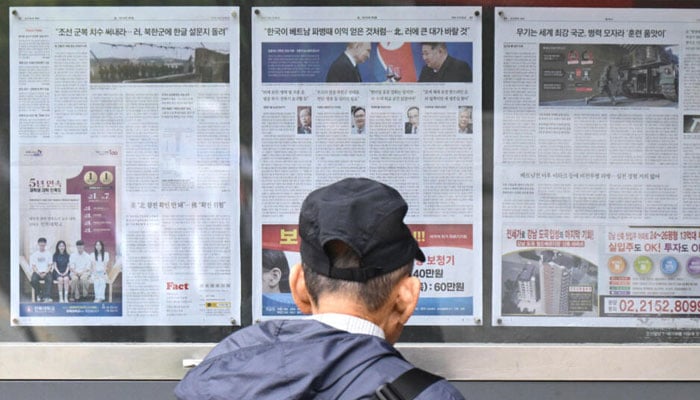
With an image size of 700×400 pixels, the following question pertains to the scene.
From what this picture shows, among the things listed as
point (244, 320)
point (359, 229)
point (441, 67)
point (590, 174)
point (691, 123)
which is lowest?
point (244, 320)

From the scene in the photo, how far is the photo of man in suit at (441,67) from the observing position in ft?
9.59

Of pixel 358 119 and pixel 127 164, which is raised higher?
pixel 358 119

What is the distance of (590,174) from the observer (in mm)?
2916

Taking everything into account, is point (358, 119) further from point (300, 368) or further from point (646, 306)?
point (300, 368)

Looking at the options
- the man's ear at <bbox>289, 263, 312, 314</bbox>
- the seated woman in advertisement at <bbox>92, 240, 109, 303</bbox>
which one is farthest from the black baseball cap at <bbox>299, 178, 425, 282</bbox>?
the seated woman in advertisement at <bbox>92, 240, 109, 303</bbox>

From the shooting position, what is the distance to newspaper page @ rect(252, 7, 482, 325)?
292cm

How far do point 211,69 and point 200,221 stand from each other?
569 mm

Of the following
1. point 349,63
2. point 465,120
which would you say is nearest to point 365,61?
point 349,63

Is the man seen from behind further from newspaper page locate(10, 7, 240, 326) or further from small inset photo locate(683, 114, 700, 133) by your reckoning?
small inset photo locate(683, 114, 700, 133)

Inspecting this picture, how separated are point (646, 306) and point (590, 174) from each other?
54 cm

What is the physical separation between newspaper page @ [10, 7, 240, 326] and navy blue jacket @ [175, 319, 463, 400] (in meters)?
1.54

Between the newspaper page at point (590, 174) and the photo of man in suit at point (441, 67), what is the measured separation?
0.42 feet

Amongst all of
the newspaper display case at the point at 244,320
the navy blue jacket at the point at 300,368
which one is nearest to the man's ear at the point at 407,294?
the navy blue jacket at the point at 300,368

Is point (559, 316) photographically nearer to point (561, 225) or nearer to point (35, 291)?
point (561, 225)
